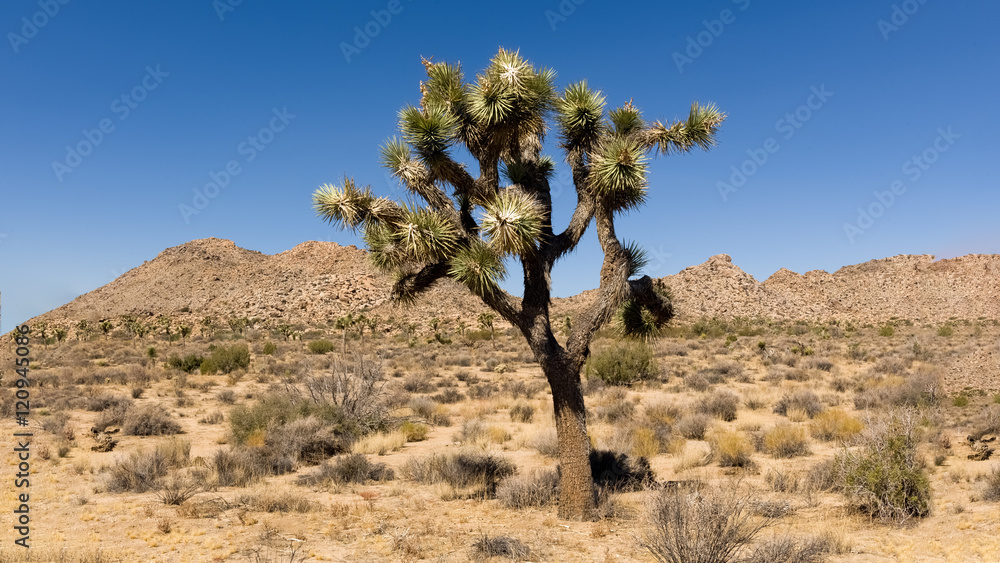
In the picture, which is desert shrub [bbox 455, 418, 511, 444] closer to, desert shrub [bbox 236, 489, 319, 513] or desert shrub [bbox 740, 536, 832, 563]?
desert shrub [bbox 236, 489, 319, 513]

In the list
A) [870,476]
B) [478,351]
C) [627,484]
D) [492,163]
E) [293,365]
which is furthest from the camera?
[478,351]

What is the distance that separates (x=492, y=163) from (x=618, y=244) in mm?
2218

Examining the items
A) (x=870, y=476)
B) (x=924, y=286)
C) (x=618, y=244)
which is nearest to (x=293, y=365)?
(x=618, y=244)

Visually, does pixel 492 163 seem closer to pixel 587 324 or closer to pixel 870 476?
pixel 587 324

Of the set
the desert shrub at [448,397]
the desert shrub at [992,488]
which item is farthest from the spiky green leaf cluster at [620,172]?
the desert shrub at [448,397]

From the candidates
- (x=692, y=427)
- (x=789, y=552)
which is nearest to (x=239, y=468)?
(x=789, y=552)

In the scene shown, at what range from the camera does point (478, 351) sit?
125 feet

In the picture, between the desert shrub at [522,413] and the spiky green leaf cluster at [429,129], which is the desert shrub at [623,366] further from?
the spiky green leaf cluster at [429,129]

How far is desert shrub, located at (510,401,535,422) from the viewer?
1709 centimetres

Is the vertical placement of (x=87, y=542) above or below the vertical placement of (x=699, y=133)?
below

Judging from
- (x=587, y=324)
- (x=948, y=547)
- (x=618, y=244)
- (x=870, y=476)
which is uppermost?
(x=618, y=244)

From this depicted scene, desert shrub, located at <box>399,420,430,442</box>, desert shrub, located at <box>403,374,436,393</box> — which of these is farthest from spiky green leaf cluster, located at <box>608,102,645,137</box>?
desert shrub, located at <box>403,374,436,393</box>

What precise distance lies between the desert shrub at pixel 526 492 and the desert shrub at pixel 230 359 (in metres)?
22.5

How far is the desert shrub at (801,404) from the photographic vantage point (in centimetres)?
1669
